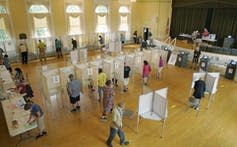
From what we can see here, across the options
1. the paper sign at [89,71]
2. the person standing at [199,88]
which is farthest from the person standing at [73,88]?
the person standing at [199,88]

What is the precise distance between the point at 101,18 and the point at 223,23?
9826 millimetres

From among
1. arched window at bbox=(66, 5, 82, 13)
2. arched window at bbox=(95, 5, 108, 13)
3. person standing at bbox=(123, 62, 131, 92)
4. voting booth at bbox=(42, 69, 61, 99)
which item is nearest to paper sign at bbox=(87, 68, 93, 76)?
voting booth at bbox=(42, 69, 61, 99)

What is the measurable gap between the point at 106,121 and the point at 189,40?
511 inches

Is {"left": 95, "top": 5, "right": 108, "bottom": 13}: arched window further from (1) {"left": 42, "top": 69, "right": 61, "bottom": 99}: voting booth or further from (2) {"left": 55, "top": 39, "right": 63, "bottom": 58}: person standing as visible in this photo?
(1) {"left": 42, "top": 69, "right": 61, "bottom": 99}: voting booth

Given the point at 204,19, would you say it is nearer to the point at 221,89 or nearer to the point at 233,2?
the point at 233,2

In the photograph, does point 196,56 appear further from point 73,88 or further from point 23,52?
point 23,52

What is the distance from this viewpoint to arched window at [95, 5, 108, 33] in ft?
49.1

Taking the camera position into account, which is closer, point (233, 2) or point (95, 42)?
point (233, 2)

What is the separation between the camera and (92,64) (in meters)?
7.20

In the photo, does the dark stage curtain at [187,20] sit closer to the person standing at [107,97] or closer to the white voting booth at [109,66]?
the white voting booth at [109,66]

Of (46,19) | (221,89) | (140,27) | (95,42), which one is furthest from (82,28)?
(221,89)

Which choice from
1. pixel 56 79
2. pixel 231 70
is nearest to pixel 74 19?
pixel 56 79

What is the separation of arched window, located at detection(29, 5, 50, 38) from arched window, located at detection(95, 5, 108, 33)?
4.14 m

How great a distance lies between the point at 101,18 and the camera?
50.4 ft
